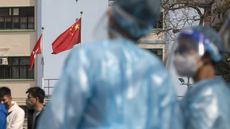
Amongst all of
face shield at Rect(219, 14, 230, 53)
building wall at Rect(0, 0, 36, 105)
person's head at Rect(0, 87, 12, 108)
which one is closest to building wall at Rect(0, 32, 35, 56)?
building wall at Rect(0, 0, 36, 105)

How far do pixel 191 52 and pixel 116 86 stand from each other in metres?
0.89

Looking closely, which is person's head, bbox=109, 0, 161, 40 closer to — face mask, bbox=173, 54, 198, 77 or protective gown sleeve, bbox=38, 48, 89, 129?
protective gown sleeve, bbox=38, 48, 89, 129

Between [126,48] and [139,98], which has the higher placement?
[126,48]

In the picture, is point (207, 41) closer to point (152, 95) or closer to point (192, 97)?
point (192, 97)

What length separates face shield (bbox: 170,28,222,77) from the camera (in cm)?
346

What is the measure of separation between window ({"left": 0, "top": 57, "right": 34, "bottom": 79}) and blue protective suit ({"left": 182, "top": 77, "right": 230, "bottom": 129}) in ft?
108

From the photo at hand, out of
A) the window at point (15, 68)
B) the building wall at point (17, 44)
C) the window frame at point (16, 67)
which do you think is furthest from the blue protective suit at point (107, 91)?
the window frame at point (16, 67)

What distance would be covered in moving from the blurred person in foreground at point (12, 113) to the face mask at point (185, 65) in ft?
16.5

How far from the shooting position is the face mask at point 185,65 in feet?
11.3

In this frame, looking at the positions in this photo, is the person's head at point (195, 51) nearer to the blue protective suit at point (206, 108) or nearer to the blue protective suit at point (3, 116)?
the blue protective suit at point (206, 108)

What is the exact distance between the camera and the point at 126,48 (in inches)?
111

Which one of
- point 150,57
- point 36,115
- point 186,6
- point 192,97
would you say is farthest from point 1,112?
point 186,6

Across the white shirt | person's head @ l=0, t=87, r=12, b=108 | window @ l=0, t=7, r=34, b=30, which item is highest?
window @ l=0, t=7, r=34, b=30

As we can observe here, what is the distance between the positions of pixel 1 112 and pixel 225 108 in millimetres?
4773
